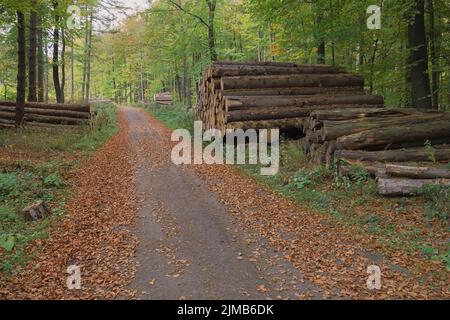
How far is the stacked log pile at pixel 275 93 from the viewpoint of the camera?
1523 cm

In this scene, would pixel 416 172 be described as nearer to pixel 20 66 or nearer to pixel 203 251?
pixel 203 251

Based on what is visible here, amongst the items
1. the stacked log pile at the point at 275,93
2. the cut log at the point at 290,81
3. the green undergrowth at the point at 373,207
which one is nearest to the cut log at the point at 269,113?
the stacked log pile at the point at 275,93

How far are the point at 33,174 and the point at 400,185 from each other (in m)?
10.1

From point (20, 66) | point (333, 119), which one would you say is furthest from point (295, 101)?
point (20, 66)

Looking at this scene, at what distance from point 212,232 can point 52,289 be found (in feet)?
10.5

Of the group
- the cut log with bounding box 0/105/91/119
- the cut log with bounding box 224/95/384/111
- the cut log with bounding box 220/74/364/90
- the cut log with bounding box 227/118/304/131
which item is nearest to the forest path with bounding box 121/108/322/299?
the cut log with bounding box 227/118/304/131

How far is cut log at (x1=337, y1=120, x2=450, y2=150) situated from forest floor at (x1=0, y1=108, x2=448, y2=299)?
261cm

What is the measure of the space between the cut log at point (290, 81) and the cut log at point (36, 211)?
919cm

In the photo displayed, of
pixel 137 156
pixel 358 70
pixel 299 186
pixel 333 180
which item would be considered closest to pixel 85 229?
pixel 299 186

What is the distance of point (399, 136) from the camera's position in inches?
417

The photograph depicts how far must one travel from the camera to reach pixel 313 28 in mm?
16688

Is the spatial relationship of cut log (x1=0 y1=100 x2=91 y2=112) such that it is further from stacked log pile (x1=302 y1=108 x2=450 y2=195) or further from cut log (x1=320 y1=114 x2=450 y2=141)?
cut log (x1=320 y1=114 x2=450 y2=141)

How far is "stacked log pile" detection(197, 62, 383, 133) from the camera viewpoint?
50.0 ft

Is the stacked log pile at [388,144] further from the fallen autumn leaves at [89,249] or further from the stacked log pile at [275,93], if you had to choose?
the fallen autumn leaves at [89,249]
